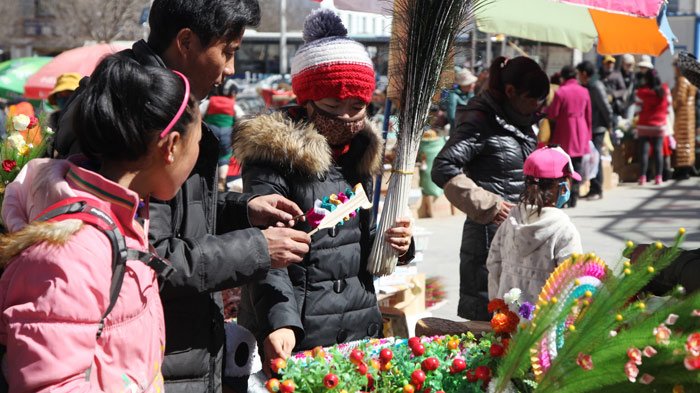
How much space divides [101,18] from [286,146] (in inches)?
928

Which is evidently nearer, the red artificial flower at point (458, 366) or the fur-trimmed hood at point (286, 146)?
the red artificial flower at point (458, 366)

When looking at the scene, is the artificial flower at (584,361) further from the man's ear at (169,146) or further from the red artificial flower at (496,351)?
the man's ear at (169,146)

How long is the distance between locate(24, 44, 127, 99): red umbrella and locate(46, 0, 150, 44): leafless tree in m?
11.5

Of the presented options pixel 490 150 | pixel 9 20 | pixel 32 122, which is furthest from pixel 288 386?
pixel 9 20

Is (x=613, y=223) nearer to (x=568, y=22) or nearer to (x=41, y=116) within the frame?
(x=568, y=22)

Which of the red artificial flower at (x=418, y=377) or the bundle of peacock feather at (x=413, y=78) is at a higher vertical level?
the bundle of peacock feather at (x=413, y=78)

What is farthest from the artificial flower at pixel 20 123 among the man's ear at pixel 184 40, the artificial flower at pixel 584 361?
the artificial flower at pixel 584 361

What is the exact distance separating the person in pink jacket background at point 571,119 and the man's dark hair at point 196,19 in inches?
382

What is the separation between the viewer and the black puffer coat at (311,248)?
2967 millimetres

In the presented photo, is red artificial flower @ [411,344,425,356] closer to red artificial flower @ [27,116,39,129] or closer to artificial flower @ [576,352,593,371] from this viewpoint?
artificial flower @ [576,352,593,371]

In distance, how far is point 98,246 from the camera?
1.64 metres

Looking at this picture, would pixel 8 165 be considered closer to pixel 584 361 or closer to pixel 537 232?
pixel 584 361

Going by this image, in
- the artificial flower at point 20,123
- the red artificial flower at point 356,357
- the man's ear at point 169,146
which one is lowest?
the red artificial flower at point 356,357

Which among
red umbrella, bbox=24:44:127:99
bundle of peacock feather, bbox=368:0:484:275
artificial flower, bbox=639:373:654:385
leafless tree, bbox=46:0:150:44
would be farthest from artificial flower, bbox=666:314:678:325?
leafless tree, bbox=46:0:150:44
